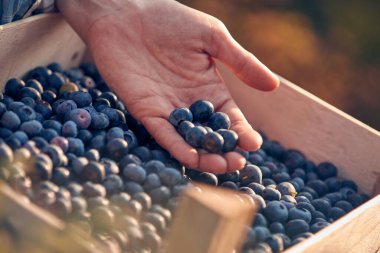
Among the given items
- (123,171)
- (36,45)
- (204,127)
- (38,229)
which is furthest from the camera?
(36,45)

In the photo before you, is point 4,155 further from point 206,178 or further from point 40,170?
point 206,178

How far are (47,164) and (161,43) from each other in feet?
2.81

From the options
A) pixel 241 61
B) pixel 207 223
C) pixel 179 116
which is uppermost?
pixel 207 223

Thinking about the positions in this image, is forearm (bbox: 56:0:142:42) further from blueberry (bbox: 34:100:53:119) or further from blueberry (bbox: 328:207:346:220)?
blueberry (bbox: 328:207:346:220)

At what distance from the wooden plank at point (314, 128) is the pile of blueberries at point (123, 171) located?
0.06m

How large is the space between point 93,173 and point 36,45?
0.86 m

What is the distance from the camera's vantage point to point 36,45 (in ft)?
7.68

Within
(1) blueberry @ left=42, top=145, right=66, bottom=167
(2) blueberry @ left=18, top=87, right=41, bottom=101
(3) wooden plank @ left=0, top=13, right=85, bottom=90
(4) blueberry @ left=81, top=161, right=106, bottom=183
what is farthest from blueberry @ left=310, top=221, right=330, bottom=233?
(3) wooden plank @ left=0, top=13, right=85, bottom=90

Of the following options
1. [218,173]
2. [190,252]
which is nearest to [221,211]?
[190,252]

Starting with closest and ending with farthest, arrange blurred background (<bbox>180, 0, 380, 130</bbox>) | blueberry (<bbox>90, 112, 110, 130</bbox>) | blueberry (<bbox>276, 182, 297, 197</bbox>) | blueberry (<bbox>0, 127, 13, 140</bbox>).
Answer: blueberry (<bbox>0, 127, 13, 140</bbox>), blueberry (<bbox>90, 112, 110, 130</bbox>), blueberry (<bbox>276, 182, 297, 197</bbox>), blurred background (<bbox>180, 0, 380, 130</bbox>)

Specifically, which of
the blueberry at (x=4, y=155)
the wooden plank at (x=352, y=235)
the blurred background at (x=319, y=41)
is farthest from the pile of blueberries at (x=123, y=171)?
the blurred background at (x=319, y=41)

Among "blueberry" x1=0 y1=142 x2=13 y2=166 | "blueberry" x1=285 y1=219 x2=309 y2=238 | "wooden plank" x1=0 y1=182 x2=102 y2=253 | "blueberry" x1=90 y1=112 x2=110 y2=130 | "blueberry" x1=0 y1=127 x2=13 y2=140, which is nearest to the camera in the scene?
"wooden plank" x1=0 y1=182 x2=102 y2=253

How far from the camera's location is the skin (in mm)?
2197

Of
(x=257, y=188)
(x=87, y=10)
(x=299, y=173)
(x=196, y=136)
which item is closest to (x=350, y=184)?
(x=299, y=173)
